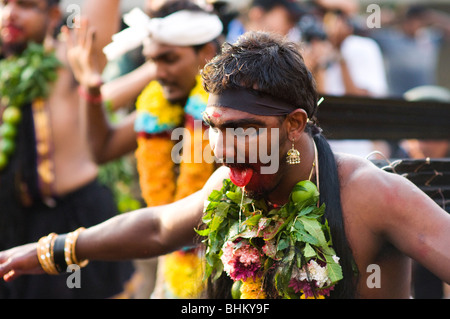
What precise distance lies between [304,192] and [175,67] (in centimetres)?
184

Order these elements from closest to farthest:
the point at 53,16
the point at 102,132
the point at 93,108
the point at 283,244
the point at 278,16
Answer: the point at 283,244, the point at 93,108, the point at 102,132, the point at 53,16, the point at 278,16

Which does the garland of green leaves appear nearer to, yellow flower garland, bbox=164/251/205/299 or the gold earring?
yellow flower garland, bbox=164/251/205/299

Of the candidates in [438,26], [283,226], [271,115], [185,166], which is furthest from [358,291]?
[438,26]

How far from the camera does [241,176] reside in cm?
230

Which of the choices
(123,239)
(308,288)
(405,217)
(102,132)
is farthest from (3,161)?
(405,217)

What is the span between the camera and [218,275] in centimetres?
252

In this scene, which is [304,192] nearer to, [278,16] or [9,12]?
[9,12]

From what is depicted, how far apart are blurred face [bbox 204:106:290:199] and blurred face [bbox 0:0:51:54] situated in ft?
8.24

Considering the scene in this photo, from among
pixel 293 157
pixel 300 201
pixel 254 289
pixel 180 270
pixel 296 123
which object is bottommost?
pixel 180 270

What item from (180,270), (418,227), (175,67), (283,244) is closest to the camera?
(418,227)

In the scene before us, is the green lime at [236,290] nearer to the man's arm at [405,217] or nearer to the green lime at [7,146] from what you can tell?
the man's arm at [405,217]

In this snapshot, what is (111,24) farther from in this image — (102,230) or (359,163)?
(359,163)

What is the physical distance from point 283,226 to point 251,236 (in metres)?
0.13

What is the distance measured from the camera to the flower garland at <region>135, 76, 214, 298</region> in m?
3.77
